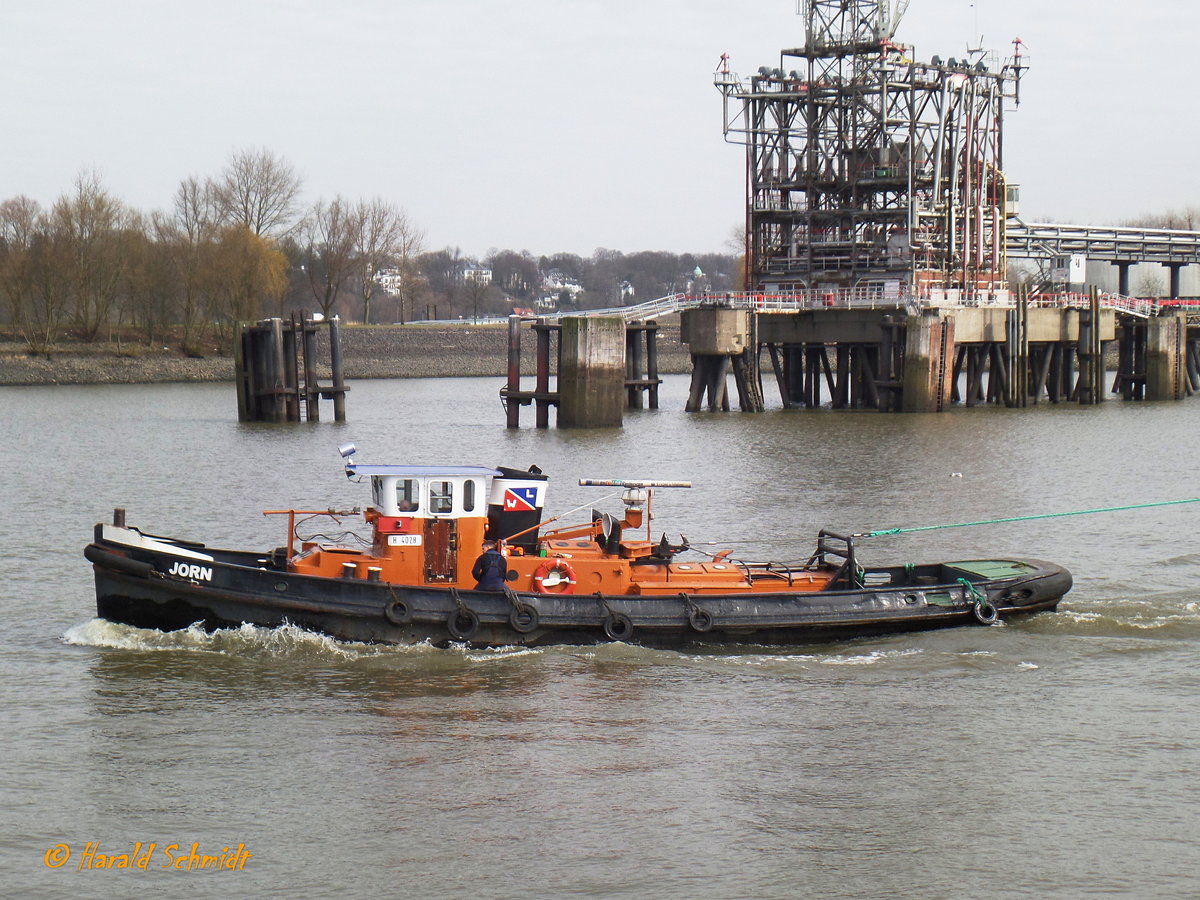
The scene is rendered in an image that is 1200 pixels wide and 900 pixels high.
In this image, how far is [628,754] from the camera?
52.5 ft

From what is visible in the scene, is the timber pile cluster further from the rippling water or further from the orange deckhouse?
the orange deckhouse

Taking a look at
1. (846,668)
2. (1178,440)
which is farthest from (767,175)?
(846,668)

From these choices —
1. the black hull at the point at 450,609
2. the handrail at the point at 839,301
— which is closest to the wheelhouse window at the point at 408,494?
the black hull at the point at 450,609

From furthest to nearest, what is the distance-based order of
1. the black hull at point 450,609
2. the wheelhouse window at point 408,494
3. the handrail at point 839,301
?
the handrail at point 839,301, the wheelhouse window at point 408,494, the black hull at point 450,609

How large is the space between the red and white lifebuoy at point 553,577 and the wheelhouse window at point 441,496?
1568 mm

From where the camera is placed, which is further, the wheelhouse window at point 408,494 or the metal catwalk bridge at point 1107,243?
the metal catwalk bridge at point 1107,243

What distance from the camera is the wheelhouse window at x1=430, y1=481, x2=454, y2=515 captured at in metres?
20.4

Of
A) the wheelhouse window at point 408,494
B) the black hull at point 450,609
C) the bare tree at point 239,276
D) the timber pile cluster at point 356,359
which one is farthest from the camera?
the bare tree at point 239,276

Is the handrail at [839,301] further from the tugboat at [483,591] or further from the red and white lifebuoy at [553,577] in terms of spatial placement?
the red and white lifebuoy at [553,577]

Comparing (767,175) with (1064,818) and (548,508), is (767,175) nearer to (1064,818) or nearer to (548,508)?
(548,508)

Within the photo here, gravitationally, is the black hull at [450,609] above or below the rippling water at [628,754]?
above

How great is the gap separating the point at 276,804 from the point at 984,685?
9374 millimetres

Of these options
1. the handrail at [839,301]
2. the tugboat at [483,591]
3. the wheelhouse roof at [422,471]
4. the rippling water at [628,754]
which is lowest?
the rippling water at [628,754]

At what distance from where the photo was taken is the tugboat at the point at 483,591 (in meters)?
19.9
